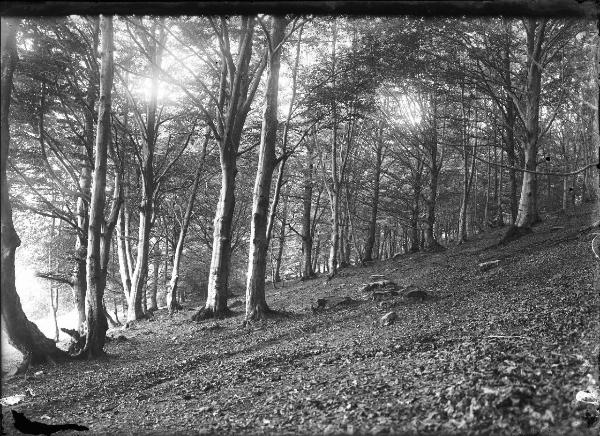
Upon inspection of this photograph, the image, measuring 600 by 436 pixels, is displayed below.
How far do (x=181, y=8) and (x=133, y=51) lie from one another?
16096mm

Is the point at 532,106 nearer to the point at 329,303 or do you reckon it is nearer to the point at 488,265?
the point at 488,265

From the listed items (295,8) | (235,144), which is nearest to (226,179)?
(235,144)

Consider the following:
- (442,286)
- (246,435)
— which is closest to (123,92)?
(442,286)

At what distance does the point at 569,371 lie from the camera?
133 inches

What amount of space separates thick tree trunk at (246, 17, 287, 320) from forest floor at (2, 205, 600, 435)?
33.6 inches

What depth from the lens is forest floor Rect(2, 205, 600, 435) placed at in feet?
10.4

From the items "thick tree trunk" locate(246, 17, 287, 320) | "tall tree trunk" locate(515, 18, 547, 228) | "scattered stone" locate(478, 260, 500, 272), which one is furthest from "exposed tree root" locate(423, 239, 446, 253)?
"thick tree trunk" locate(246, 17, 287, 320)

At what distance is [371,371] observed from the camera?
5.28 m

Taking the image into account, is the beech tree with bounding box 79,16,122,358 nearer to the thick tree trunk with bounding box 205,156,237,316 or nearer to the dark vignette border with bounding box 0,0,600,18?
the thick tree trunk with bounding box 205,156,237,316

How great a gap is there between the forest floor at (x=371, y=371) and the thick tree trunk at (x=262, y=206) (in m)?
0.85

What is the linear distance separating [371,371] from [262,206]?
7046 millimetres

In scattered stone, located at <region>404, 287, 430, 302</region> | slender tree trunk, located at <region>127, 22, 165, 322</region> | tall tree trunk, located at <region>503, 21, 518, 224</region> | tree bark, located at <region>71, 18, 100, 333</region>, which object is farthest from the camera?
slender tree trunk, located at <region>127, 22, 165, 322</region>

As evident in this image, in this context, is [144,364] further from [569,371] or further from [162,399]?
[569,371]

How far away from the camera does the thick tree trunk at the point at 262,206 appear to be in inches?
449
